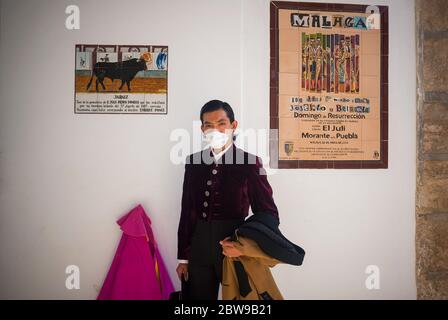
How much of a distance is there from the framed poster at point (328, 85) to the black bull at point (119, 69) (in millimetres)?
816

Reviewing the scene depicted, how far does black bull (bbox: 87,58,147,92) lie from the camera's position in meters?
1.80

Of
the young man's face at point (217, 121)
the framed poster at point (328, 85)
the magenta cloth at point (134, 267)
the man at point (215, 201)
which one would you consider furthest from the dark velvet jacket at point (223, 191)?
the framed poster at point (328, 85)

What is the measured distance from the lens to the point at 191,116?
183cm

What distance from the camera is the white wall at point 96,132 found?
181cm

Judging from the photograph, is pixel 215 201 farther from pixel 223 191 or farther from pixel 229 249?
pixel 229 249

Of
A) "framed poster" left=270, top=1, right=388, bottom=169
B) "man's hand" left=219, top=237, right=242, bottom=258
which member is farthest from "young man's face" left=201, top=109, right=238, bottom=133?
"man's hand" left=219, top=237, right=242, bottom=258

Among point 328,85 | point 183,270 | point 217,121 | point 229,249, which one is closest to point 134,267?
point 183,270

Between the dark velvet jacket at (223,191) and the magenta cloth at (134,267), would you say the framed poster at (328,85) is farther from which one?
the magenta cloth at (134,267)

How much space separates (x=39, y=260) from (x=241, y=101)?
1559 millimetres

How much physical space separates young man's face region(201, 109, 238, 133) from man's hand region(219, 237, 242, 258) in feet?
1.80

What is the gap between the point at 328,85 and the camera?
1.87 metres

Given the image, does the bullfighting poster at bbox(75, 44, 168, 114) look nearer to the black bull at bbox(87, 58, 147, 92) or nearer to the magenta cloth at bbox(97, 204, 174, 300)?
the black bull at bbox(87, 58, 147, 92)

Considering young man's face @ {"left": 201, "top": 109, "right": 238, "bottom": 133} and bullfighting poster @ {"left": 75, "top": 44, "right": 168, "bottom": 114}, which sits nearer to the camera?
young man's face @ {"left": 201, "top": 109, "right": 238, "bottom": 133}
